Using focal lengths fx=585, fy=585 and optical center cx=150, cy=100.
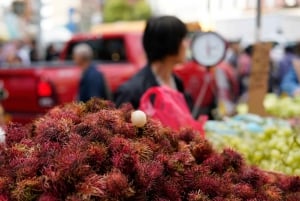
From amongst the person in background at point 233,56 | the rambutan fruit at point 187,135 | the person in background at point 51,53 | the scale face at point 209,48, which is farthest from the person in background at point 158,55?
the person in background at point 51,53

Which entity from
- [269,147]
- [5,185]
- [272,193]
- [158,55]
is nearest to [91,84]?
[158,55]

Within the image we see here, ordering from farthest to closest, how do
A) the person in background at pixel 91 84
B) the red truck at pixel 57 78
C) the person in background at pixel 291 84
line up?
the red truck at pixel 57 78 → the person in background at pixel 91 84 → the person in background at pixel 291 84

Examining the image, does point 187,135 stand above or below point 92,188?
below

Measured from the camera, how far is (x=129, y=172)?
175 cm

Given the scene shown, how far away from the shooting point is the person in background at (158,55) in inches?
135

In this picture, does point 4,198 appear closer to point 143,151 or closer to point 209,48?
point 143,151

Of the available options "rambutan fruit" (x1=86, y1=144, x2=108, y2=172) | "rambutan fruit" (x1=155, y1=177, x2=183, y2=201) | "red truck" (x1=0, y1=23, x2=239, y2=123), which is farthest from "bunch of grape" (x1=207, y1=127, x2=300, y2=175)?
"red truck" (x1=0, y1=23, x2=239, y2=123)

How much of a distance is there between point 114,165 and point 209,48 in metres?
2.72

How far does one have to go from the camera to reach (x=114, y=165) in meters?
1.76

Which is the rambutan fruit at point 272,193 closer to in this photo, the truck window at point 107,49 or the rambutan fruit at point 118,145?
the rambutan fruit at point 118,145

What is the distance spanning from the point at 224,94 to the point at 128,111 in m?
5.44

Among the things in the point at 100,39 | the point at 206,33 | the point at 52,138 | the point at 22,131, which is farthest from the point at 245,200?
the point at 100,39

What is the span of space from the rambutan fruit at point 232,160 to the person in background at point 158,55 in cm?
126

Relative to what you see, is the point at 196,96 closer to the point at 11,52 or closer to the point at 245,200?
the point at 245,200
